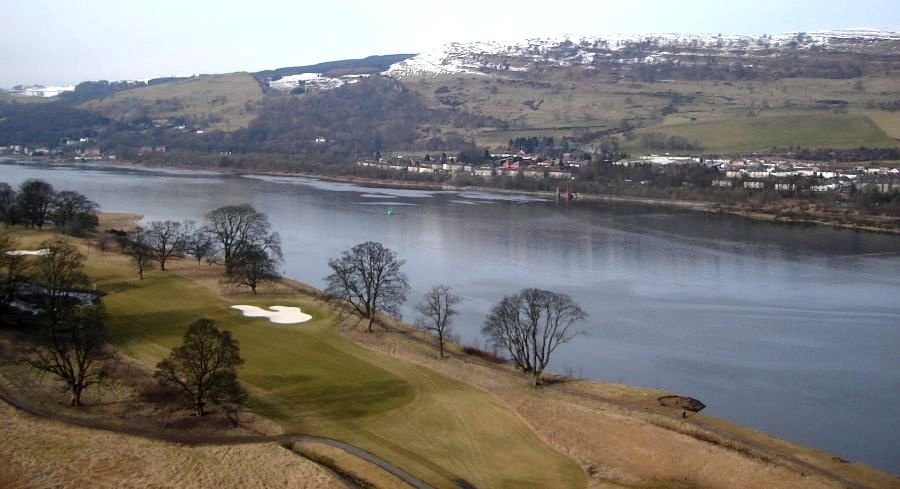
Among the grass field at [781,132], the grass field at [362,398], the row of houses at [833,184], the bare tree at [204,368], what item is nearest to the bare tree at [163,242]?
the grass field at [362,398]

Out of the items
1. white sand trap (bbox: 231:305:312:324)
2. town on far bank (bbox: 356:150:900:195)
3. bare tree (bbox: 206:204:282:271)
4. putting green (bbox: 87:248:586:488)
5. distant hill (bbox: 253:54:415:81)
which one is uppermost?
distant hill (bbox: 253:54:415:81)

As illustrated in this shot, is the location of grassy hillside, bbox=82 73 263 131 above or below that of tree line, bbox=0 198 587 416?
above

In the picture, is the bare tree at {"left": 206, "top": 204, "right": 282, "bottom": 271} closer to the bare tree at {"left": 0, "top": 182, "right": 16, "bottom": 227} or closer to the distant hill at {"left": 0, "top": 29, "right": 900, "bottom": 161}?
the bare tree at {"left": 0, "top": 182, "right": 16, "bottom": 227}

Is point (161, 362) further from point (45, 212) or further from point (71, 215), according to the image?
Result: point (45, 212)

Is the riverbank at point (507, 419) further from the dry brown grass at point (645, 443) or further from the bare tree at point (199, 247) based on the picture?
the bare tree at point (199, 247)

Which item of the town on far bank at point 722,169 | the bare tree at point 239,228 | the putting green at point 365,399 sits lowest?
the putting green at point 365,399

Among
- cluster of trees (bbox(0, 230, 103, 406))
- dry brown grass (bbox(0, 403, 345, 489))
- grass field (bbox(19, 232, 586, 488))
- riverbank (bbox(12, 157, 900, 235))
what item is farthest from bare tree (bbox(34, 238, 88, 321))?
riverbank (bbox(12, 157, 900, 235))

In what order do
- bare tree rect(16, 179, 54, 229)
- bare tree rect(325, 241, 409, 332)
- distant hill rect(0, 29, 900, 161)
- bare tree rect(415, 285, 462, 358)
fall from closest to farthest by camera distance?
bare tree rect(415, 285, 462, 358) < bare tree rect(325, 241, 409, 332) < bare tree rect(16, 179, 54, 229) < distant hill rect(0, 29, 900, 161)
